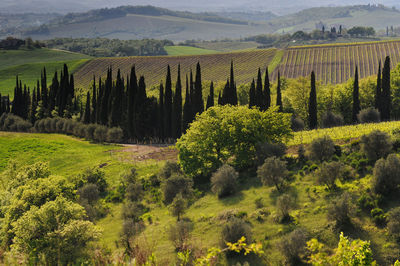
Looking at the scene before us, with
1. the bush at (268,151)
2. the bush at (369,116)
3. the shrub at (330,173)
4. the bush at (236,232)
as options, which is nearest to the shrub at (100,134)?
the bush at (268,151)

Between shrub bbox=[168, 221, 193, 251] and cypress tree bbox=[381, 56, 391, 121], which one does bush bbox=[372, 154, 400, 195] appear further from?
cypress tree bbox=[381, 56, 391, 121]

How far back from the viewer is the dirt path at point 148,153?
60.4 meters

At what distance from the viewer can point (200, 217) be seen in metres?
35.4

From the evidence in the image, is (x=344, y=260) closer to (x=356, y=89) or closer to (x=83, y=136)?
(x=356, y=89)

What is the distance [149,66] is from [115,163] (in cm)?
12735

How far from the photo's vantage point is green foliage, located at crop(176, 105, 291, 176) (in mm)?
46281

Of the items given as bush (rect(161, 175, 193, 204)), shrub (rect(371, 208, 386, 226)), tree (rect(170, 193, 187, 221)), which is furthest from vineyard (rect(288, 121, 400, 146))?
tree (rect(170, 193, 187, 221))

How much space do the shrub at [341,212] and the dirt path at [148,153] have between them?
106 ft

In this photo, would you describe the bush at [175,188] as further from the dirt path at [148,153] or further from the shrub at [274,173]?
the dirt path at [148,153]

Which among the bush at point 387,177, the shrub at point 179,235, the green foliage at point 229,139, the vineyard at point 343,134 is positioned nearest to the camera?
the shrub at point 179,235

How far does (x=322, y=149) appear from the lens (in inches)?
1554

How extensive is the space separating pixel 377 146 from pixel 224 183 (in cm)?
1490

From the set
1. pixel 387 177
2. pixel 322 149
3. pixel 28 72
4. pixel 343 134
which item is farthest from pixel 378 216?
pixel 28 72

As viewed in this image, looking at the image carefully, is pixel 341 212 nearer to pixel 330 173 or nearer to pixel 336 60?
pixel 330 173
